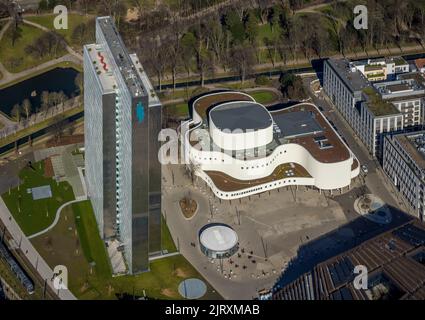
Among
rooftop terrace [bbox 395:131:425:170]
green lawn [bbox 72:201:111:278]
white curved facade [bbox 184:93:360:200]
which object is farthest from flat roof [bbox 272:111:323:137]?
green lawn [bbox 72:201:111:278]

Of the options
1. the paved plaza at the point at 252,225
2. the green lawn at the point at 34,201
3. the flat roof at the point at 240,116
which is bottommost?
the paved plaza at the point at 252,225

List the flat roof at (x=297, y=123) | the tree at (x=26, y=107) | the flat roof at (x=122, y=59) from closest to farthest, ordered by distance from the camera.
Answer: the flat roof at (x=122, y=59)
the flat roof at (x=297, y=123)
the tree at (x=26, y=107)

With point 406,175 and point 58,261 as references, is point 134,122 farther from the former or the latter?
point 406,175

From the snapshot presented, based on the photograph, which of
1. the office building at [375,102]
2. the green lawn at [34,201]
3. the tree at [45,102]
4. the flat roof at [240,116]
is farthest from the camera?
the tree at [45,102]

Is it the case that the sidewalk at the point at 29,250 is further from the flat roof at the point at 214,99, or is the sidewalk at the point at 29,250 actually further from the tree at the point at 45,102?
the flat roof at the point at 214,99

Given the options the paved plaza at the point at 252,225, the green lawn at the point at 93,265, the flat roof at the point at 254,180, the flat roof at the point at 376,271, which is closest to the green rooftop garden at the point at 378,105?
the flat roof at the point at 254,180

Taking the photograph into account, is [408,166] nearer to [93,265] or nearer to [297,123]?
[297,123]

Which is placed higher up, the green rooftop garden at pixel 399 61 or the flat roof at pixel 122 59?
the flat roof at pixel 122 59

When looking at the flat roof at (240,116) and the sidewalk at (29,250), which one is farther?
the flat roof at (240,116)
